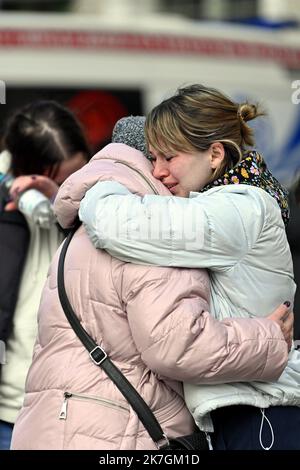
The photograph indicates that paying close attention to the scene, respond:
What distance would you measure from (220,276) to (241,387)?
0.31 metres

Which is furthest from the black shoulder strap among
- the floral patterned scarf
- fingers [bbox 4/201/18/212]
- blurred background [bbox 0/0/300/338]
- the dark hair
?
blurred background [bbox 0/0/300/338]

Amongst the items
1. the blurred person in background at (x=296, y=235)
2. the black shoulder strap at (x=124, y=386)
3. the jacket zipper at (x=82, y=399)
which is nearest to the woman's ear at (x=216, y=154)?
the black shoulder strap at (x=124, y=386)

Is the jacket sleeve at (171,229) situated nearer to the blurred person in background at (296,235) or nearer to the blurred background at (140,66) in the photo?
the blurred person in background at (296,235)

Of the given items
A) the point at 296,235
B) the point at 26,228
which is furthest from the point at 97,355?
the point at 296,235

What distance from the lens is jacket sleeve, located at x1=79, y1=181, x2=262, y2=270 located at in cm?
250

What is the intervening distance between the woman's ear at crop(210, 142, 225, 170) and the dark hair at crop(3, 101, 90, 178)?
119 centimetres

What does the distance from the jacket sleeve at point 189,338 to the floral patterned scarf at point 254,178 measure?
1.06ft

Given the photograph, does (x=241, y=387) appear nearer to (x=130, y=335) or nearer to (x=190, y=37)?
(x=130, y=335)

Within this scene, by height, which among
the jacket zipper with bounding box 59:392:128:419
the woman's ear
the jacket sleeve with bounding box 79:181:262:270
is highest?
the woman's ear

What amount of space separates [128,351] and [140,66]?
36.8 feet

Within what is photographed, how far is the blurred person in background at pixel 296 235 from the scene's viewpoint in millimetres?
3562

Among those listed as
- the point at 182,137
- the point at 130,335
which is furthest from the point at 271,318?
the point at 182,137

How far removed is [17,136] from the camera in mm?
3779

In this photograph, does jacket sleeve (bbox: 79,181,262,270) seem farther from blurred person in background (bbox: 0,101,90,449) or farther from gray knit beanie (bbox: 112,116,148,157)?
blurred person in background (bbox: 0,101,90,449)
